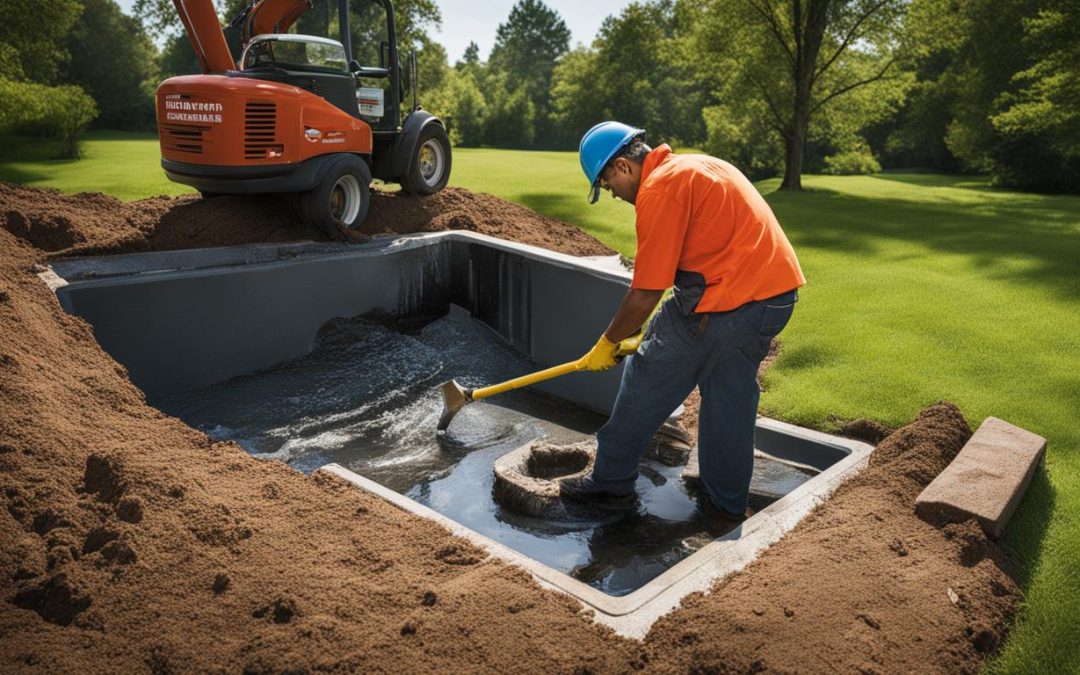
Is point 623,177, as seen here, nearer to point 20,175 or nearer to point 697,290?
point 697,290

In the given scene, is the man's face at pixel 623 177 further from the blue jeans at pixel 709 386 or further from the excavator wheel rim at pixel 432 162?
the excavator wheel rim at pixel 432 162

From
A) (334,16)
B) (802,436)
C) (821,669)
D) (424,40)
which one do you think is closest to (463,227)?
(334,16)

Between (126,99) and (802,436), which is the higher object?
(126,99)

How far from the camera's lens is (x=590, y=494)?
434 centimetres

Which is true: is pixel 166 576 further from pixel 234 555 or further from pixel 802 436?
pixel 802 436

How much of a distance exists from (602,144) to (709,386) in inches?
Answer: 50.5

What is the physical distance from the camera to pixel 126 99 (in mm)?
40312

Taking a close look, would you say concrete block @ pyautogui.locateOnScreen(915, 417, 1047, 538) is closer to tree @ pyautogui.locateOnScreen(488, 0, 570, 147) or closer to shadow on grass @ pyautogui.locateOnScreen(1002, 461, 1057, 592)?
shadow on grass @ pyautogui.locateOnScreen(1002, 461, 1057, 592)

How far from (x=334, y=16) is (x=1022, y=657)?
8695 millimetres

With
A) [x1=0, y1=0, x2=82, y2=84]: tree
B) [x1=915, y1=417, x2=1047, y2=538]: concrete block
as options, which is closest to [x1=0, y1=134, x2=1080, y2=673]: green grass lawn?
[x1=915, y1=417, x2=1047, y2=538]: concrete block

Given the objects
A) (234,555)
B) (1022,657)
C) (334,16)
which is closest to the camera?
(1022,657)

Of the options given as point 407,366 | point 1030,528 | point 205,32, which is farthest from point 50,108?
point 1030,528

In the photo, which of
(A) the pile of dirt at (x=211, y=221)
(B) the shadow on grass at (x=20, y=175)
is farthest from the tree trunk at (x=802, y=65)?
(B) the shadow on grass at (x=20, y=175)

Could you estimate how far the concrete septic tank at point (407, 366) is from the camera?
424 cm
